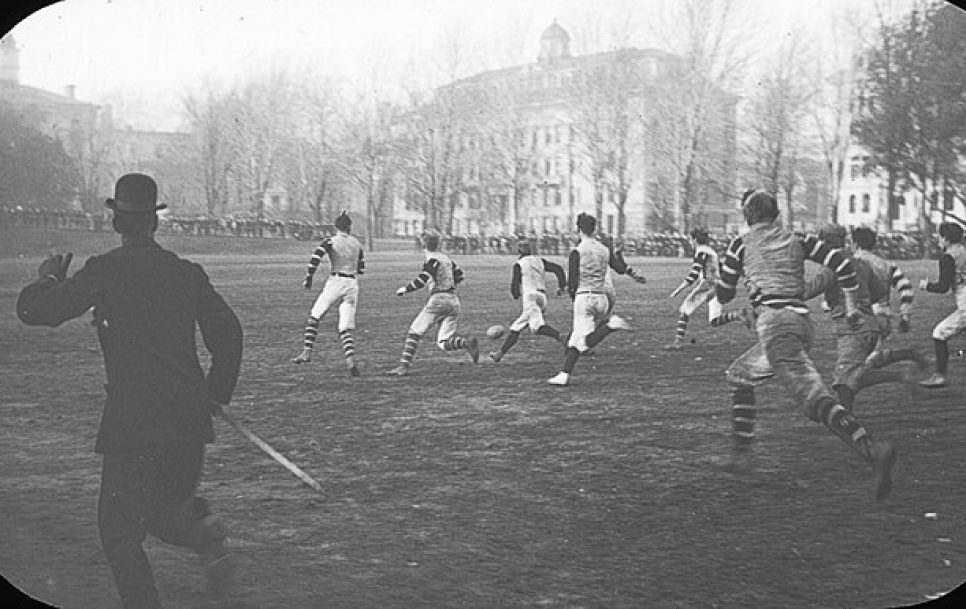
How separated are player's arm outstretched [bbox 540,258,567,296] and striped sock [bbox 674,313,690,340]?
2.13ft

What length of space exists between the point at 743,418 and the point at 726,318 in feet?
1.69

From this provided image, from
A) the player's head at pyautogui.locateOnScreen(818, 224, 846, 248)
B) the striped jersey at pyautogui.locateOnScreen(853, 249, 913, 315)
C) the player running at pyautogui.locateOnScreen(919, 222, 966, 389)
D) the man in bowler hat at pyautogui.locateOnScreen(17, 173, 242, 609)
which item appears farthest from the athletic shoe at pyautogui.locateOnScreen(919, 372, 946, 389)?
the man in bowler hat at pyautogui.locateOnScreen(17, 173, 242, 609)

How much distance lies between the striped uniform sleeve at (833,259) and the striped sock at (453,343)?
1868 millimetres

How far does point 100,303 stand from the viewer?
12.7 feet

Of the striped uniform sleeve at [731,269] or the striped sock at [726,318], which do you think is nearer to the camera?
the striped uniform sleeve at [731,269]

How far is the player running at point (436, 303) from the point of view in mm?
5160

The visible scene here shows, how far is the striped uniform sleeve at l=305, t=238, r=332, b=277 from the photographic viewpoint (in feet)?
16.8

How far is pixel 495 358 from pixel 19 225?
2598 millimetres

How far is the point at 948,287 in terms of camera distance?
5160mm

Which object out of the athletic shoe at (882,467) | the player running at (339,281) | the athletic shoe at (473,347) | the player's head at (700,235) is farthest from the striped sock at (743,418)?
the player running at (339,281)

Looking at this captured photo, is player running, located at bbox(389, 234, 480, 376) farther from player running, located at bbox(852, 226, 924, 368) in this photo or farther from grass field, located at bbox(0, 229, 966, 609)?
player running, located at bbox(852, 226, 924, 368)

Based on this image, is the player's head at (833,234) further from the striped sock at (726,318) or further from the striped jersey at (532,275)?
the striped jersey at (532,275)

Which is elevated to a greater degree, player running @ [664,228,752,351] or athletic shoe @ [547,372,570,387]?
player running @ [664,228,752,351]

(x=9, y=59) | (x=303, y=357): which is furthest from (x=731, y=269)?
(x=9, y=59)
